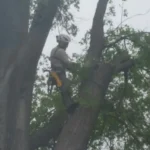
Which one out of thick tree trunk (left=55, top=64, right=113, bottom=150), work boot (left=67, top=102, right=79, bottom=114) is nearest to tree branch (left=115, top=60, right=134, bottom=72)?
thick tree trunk (left=55, top=64, right=113, bottom=150)

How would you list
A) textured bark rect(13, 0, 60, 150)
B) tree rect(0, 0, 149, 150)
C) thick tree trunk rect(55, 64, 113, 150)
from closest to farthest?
thick tree trunk rect(55, 64, 113, 150), tree rect(0, 0, 149, 150), textured bark rect(13, 0, 60, 150)

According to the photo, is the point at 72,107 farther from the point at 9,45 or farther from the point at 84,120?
the point at 9,45

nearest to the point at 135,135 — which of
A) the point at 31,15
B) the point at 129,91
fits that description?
the point at 129,91

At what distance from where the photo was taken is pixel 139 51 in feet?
23.1

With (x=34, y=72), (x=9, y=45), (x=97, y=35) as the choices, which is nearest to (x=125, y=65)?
(x=97, y=35)

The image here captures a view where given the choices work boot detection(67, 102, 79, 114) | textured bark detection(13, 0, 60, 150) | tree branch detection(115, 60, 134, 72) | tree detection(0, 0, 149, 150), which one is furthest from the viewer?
tree branch detection(115, 60, 134, 72)

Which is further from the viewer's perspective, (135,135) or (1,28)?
(135,135)

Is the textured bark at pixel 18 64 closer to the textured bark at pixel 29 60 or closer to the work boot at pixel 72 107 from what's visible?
the textured bark at pixel 29 60

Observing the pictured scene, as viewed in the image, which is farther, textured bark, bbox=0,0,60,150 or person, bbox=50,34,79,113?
person, bbox=50,34,79,113

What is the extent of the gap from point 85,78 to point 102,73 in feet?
0.92

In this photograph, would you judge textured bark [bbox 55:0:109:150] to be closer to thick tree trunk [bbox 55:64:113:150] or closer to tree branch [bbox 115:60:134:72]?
thick tree trunk [bbox 55:64:113:150]

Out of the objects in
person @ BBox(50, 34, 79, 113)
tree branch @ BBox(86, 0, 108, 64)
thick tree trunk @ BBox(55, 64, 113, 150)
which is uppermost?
tree branch @ BBox(86, 0, 108, 64)

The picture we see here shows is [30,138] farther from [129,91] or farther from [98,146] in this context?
[98,146]

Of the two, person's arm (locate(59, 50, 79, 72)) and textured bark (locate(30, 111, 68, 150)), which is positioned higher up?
person's arm (locate(59, 50, 79, 72))
